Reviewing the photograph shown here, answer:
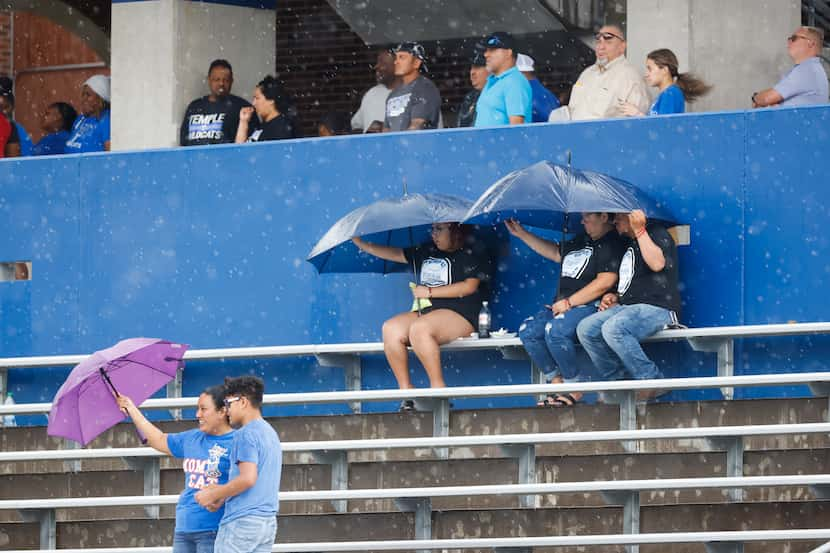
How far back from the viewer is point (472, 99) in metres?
14.2

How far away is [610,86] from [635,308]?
212 cm

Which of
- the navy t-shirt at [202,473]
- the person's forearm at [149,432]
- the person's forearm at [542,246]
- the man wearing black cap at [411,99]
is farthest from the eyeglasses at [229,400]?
the man wearing black cap at [411,99]

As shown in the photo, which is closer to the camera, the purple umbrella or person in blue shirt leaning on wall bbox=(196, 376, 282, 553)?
person in blue shirt leaning on wall bbox=(196, 376, 282, 553)

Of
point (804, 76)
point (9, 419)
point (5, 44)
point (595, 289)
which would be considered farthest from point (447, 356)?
point (5, 44)

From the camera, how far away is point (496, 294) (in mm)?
12797

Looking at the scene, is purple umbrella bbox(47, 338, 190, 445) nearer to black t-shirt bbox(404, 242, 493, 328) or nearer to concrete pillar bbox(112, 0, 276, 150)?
black t-shirt bbox(404, 242, 493, 328)

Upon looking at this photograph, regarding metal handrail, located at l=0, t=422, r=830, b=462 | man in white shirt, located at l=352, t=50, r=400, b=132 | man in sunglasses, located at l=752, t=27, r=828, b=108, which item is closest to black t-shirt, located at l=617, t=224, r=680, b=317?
metal handrail, located at l=0, t=422, r=830, b=462

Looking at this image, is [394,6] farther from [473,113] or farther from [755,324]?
[755,324]

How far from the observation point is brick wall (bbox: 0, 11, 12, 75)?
25281 millimetres

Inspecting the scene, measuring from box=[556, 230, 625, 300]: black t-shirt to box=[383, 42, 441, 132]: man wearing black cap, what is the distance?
217 centimetres

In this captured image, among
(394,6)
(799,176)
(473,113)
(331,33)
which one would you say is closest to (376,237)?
(473,113)

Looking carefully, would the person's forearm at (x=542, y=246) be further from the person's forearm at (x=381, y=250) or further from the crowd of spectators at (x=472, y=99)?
the crowd of spectators at (x=472, y=99)

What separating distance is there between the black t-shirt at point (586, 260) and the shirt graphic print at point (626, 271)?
0.08 metres

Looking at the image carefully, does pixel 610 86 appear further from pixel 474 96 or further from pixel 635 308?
pixel 635 308
